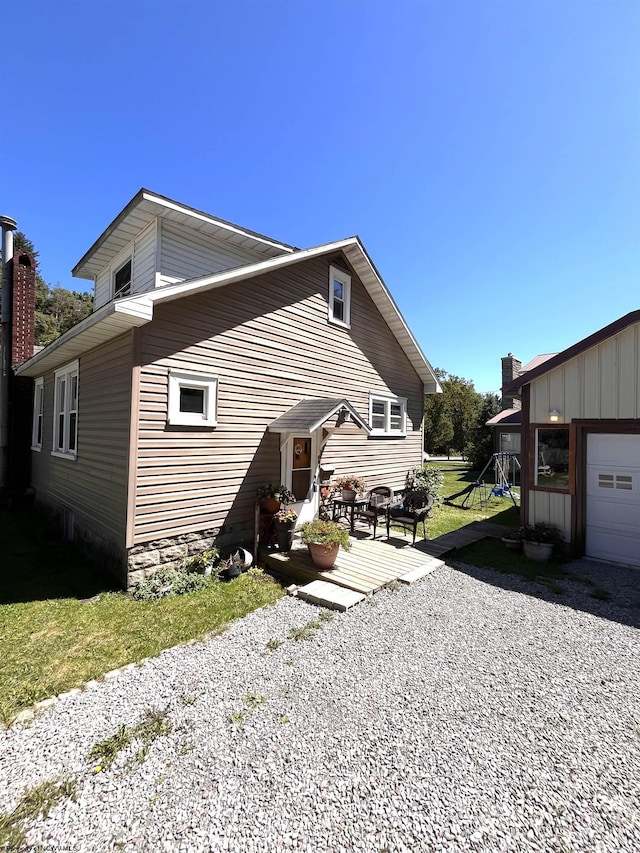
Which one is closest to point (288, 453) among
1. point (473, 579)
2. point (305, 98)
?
point (473, 579)

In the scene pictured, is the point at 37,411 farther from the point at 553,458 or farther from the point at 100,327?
the point at 553,458

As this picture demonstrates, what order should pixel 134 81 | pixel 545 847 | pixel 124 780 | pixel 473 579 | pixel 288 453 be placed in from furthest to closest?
pixel 134 81
pixel 288 453
pixel 473 579
pixel 124 780
pixel 545 847

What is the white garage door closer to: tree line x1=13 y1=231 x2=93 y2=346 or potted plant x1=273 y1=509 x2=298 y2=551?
potted plant x1=273 y1=509 x2=298 y2=551

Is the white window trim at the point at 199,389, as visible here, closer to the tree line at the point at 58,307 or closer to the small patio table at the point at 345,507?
the small patio table at the point at 345,507

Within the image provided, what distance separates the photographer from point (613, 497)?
7.53m

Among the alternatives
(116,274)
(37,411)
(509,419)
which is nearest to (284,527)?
(116,274)

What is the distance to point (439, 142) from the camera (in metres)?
9.77

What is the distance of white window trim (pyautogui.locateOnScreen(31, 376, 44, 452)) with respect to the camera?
36.7 ft

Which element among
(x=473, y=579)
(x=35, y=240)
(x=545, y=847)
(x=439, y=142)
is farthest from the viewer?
(x=35, y=240)

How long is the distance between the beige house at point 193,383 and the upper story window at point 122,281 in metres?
0.05

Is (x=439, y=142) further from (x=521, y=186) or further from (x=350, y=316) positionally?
(x=350, y=316)

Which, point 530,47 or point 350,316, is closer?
point 530,47

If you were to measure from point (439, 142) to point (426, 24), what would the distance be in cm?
245

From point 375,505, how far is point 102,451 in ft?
20.1
